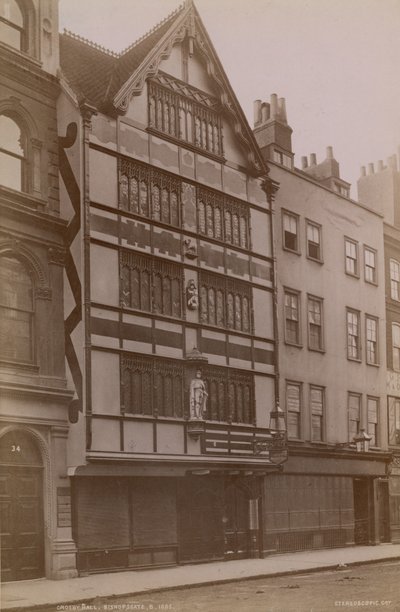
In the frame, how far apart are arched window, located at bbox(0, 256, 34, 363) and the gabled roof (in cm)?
453

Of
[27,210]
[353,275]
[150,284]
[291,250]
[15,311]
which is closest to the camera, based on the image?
[15,311]

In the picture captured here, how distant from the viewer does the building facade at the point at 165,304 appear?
70.7ft

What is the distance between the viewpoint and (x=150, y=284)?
23.4 meters

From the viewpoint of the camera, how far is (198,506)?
24562mm

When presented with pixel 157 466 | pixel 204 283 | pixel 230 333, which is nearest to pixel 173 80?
pixel 204 283

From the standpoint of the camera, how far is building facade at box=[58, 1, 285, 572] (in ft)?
70.7

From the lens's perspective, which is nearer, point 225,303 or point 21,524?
point 21,524

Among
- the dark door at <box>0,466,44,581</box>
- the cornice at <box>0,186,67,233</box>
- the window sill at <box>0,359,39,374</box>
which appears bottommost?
the dark door at <box>0,466,44,581</box>

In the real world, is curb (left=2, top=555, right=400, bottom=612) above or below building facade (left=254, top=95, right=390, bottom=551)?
below

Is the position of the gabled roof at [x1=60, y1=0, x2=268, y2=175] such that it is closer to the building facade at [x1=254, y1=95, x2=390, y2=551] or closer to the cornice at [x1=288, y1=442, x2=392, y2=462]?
the building facade at [x1=254, y1=95, x2=390, y2=551]

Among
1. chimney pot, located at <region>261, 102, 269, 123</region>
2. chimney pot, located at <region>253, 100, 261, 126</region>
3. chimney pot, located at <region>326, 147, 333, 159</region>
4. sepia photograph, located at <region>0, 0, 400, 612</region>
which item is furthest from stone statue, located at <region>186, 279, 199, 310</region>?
chimney pot, located at <region>326, 147, 333, 159</region>

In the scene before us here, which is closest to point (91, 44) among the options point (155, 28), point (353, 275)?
point (155, 28)

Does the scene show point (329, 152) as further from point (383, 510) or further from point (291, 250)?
point (383, 510)

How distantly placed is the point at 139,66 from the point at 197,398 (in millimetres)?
8989
